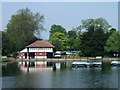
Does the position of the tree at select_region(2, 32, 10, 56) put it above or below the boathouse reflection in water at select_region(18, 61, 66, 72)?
above

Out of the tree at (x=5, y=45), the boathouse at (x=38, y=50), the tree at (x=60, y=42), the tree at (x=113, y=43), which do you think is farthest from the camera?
the tree at (x=60, y=42)

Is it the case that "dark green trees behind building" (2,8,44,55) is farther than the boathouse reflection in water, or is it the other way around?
"dark green trees behind building" (2,8,44,55)

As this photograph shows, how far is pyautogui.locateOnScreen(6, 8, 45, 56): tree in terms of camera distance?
144250 millimetres

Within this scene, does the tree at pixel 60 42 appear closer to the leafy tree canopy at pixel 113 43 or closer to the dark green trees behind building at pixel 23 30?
the dark green trees behind building at pixel 23 30

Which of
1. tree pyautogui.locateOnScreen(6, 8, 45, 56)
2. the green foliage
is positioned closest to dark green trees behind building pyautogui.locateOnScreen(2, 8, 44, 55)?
tree pyautogui.locateOnScreen(6, 8, 45, 56)

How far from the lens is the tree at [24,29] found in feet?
473

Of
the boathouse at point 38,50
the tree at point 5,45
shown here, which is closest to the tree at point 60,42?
the boathouse at point 38,50

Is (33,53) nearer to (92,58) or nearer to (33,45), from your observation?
(33,45)

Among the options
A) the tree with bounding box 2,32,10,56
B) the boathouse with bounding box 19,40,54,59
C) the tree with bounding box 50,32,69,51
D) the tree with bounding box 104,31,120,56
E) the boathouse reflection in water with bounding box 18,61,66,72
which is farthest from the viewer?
the tree with bounding box 50,32,69,51

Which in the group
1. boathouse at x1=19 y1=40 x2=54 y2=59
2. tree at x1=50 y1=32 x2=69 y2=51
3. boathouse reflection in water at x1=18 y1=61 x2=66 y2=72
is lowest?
boathouse reflection in water at x1=18 y1=61 x2=66 y2=72

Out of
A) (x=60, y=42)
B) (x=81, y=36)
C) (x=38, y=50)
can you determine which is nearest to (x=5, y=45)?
(x=38, y=50)

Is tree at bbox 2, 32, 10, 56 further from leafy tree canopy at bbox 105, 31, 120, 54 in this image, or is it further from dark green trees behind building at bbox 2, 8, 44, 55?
leafy tree canopy at bbox 105, 31, 120, 54

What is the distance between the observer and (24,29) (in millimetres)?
147375

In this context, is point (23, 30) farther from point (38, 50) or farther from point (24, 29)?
point (38, 50)
